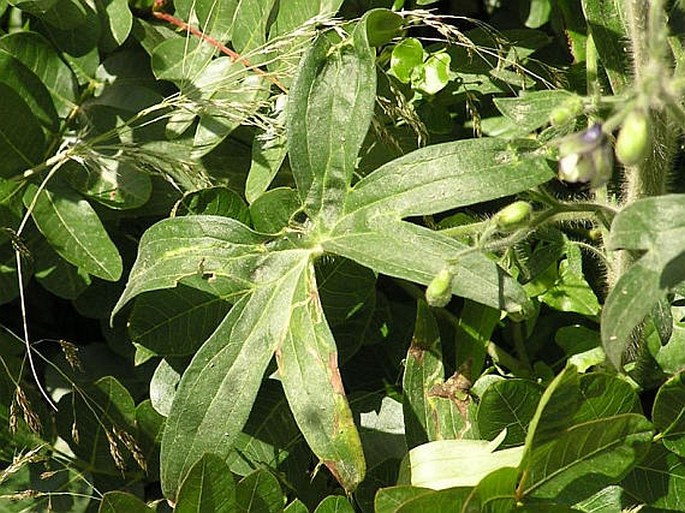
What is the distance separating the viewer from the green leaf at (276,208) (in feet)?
5.90

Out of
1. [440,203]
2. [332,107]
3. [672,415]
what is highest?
[332,107]

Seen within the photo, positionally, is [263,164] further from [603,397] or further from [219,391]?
[603,397]

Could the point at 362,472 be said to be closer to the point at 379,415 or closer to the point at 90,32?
the point at 379,415

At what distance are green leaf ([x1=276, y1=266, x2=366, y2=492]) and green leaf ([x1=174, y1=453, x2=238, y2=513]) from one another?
0.14 meters

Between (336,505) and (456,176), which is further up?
(456,176)

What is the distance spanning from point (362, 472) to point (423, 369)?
28 centimetres

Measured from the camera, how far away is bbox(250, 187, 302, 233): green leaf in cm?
180

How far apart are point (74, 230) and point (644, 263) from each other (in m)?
1.06

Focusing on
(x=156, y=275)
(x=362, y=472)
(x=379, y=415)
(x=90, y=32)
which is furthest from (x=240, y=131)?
(x=362, y=472)

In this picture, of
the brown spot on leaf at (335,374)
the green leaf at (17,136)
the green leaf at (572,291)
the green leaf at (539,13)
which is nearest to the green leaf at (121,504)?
the brown spot on leaf at (335,374)

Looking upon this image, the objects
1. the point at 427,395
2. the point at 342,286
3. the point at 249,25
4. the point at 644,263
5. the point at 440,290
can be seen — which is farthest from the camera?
the point at 249,25

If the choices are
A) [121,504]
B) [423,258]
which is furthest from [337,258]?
[121,504]

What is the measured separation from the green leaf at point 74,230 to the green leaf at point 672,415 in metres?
0.94

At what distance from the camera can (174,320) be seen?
1.82m
